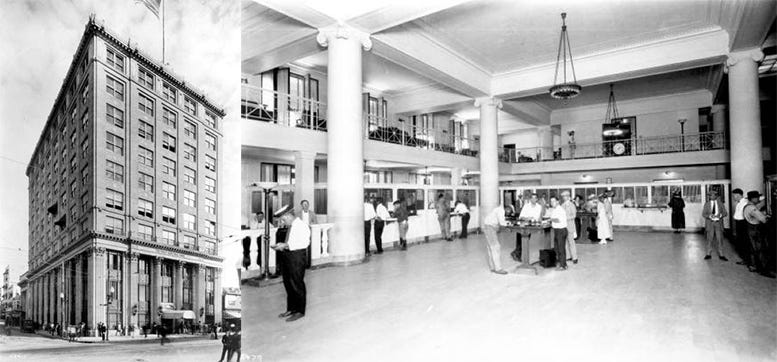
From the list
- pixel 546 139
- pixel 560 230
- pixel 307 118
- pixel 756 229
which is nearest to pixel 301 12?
pixel 560 230

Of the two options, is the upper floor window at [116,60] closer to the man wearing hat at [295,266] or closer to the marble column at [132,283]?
the marble column at [132,283]

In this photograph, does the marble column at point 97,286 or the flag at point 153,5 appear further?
the flag at point 153,5

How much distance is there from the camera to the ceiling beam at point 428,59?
9203 mm

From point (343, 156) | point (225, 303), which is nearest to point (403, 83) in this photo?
point (343, 156)

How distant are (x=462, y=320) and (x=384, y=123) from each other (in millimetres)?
14120

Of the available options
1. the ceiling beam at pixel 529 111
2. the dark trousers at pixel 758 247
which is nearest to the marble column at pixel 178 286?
the dark trousers at pixel 758 247

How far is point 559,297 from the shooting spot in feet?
16.3

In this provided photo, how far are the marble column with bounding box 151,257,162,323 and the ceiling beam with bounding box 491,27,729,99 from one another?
12.2m

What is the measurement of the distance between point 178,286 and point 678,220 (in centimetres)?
1459

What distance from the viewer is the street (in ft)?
9.53

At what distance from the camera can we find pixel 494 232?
6.48m

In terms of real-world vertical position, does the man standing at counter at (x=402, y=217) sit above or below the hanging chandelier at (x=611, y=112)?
below

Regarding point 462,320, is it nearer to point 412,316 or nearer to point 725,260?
point 412,316

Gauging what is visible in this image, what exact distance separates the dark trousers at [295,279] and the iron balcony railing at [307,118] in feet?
13.3
